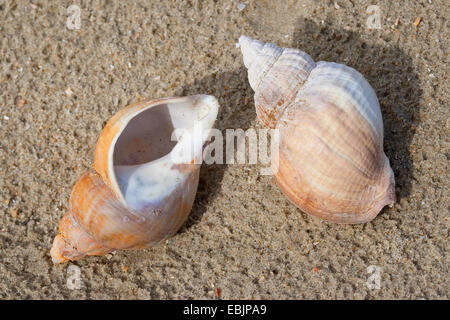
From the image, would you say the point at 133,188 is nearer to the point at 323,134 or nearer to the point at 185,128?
the point at 185,128

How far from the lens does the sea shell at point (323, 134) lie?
2168 millimetres

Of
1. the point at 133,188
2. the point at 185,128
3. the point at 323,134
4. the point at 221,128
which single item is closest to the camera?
the point at 323,134

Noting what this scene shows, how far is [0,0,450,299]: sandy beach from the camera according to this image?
2.38 m

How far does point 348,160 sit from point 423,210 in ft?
1.88

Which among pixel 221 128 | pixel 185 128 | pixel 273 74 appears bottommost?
pixel 221 128

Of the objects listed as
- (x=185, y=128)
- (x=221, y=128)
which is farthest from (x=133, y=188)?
(x=221, y=128)

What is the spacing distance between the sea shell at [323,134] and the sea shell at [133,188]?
0.36m

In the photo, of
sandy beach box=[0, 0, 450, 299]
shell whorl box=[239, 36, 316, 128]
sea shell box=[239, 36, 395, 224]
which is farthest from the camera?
sandy beach box=[0, 0, 450, 299]

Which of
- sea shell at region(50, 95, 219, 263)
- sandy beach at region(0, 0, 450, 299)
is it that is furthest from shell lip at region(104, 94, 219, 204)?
sandy beach at region(0, 0, 450, 299)

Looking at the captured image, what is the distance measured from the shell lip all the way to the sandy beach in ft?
0.79

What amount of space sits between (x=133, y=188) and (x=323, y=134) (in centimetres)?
95

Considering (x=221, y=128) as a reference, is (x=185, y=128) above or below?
above

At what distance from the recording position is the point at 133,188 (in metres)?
2.27

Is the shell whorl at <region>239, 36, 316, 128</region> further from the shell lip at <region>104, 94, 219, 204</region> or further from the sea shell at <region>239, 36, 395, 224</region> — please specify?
the shell lip at <region>104, 94, 219, 204</region>
